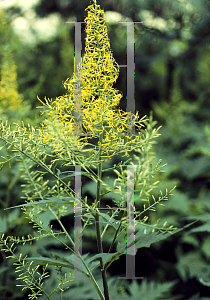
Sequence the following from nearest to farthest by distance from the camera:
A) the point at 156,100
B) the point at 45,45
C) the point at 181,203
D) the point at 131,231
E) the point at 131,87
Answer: the point at 131,231 → the point at 131,87 → the point at 181,203 → the point at 45,45 → the point at 156,100

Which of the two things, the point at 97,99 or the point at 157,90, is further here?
the point at 157,90

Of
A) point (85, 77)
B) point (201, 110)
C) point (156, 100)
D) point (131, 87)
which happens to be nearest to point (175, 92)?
point (156, 100)

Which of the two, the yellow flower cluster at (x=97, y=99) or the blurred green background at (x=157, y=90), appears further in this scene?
the blurred green background at (x=157, y=90)

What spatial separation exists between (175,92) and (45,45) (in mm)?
553

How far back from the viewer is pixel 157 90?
44.6 inches

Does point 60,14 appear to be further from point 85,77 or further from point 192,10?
point 85,77

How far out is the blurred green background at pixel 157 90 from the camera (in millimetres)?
747

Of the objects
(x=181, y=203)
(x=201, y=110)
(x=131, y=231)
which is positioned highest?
(x=201, y=110)

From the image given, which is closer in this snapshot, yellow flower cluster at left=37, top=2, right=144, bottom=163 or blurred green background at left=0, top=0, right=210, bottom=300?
yellow flower cluster at left=37, top=2, right=144, bottom=163

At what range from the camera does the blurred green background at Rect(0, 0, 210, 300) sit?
747 mm

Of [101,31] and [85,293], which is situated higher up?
[101,31]

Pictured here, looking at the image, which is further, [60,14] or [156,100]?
[156,100]

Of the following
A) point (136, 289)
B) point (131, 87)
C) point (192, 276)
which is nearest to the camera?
point (131, 87)

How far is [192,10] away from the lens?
0.92m
